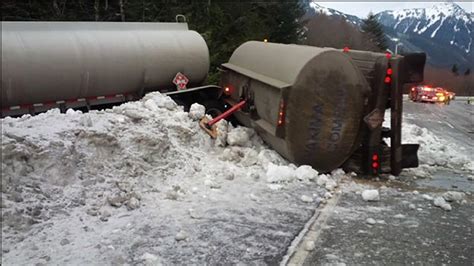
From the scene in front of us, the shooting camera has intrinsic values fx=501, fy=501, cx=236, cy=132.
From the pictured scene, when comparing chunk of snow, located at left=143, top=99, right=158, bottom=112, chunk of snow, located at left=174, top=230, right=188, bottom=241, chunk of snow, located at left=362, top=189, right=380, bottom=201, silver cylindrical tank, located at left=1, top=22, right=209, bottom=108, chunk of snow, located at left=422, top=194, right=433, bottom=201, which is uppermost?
silver cylindrical tank, located at left=1, top=22, right=209, bottom=108

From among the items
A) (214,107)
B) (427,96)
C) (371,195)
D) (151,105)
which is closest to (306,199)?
(371,195)

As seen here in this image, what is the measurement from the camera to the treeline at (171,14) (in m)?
21.8

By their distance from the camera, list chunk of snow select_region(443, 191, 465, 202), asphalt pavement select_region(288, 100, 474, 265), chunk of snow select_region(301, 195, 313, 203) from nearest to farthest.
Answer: asphalt pavement select_region(288, 100, 474, 265)
chunk of snow select_region(301, 195, 313, 203)
chunk of snow select_region(443, 191, 465, 202)

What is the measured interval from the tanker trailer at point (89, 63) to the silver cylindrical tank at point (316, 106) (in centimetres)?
383

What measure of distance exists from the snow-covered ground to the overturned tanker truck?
69 centimetres

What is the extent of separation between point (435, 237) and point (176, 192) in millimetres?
3336

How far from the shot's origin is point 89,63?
10.4m

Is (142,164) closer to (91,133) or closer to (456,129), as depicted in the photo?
(91,133)

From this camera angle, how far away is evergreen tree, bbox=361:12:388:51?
240 feet

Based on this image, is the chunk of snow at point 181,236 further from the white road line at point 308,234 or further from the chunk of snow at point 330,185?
the chunk of snow at point 330,185

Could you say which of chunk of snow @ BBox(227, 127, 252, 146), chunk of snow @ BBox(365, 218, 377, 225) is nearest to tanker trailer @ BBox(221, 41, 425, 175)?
chunk of snow @ BBox(227, 127, 252, 146)

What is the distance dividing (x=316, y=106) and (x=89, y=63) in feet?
16.4

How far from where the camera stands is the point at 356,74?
27.0ft

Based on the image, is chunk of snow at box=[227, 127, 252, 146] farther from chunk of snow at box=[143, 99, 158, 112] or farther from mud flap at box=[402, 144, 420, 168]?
mud flap at box=[402, 144, 420, 168]
